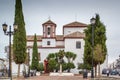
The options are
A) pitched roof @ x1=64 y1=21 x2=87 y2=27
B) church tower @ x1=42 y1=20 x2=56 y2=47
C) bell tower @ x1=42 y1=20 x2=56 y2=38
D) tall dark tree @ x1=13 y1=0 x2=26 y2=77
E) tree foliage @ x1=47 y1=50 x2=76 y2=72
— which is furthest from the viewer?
pitched roof @ x1=64 y1=21 x2=87 y2=27

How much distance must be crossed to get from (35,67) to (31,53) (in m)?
10.1

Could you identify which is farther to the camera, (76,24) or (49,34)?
(76,24)

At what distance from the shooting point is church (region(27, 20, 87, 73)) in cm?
8694

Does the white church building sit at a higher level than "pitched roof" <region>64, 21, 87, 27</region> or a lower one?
lower

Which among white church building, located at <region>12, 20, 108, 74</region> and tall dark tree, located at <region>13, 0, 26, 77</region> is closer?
tall dark tree, located at <region>13, 0, 26, 77</region>

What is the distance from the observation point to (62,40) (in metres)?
90.6

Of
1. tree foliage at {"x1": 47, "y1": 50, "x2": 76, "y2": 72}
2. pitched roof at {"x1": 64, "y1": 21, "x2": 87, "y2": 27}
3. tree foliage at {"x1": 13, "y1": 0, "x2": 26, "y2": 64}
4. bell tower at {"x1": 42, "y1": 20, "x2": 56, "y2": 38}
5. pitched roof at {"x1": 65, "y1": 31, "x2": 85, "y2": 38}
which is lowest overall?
tree foliage at {"x1": 47, "y1": 50, "x2": 76, "y2": 72}

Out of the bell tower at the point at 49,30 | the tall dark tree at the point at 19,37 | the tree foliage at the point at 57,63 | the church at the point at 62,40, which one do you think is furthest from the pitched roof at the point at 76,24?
the tall dark tree at the point at 19,37

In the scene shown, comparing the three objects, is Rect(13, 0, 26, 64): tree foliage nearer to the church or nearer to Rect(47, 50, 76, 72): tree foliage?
Rect(47, 50, 76, 72): tree foliage

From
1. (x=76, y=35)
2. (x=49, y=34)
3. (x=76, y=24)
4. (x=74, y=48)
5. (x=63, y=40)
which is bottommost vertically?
(x=74, y=48)

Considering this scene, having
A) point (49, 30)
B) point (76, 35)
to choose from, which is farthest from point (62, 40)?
point (76, 35)

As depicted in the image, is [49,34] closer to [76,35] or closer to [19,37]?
[76,35]

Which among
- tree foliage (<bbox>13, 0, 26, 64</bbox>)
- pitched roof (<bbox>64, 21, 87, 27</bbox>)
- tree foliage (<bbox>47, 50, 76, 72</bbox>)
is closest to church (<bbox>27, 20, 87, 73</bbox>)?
pitched roof (<bbox>64, 21, 87, 27</bbox>)

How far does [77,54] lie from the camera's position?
8650 centimetres
